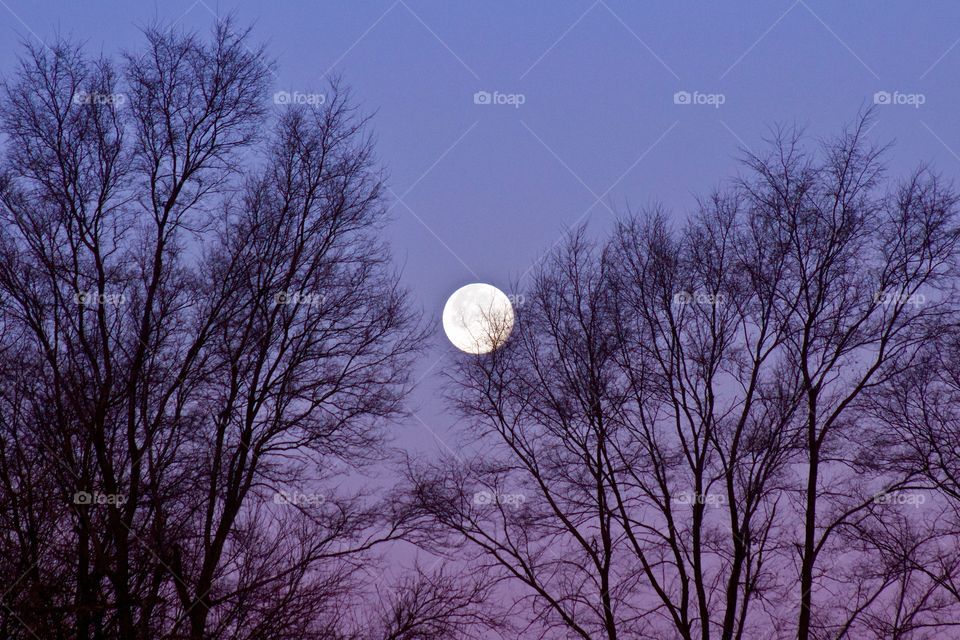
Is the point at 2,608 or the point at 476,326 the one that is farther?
the point at 476,326

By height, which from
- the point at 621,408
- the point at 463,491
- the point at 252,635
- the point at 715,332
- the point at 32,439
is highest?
the point at 715,332

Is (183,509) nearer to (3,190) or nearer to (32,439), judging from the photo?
(32,439)

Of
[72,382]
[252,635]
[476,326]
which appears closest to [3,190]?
[72,382]

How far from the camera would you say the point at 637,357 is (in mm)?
19516

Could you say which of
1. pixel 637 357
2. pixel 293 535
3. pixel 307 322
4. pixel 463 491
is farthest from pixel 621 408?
pixel 293 535

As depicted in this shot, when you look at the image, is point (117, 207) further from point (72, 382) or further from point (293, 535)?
point (293, 535)

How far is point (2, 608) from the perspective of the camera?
1052 cm

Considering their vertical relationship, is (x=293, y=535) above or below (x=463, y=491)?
below

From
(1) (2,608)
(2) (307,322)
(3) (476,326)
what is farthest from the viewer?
(3) (476,326)

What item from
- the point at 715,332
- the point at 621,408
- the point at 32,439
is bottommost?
the point at 32,439

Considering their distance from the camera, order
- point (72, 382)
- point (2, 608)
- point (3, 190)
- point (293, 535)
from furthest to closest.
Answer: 1. point (3, 190)
2. point (293, 535)
3. point (72, 382)
4. point (2, 608)

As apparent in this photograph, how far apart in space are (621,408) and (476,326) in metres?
3.84

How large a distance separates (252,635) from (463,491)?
27.5 ft

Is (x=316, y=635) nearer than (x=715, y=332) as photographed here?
Yes
